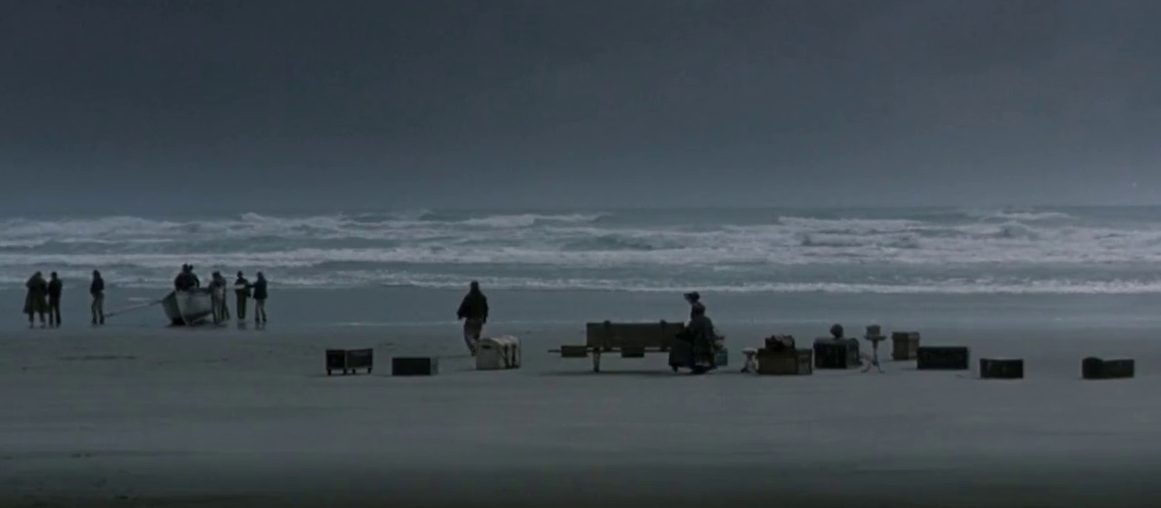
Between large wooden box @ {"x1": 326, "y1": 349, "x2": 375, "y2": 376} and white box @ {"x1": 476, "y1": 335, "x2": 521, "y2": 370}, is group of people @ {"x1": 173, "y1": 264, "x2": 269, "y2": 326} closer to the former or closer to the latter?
white box @ {"x1": 476, "y1": 335, "x2": 521, "y2": 370}

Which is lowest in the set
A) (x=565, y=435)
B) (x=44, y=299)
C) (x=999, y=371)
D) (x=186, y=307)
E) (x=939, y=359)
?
(x=565, y=435)

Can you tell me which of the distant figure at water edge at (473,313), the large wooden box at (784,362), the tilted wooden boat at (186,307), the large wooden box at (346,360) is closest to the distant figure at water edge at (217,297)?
the tilted wooden boat at (186,307)

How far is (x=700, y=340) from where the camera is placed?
20.9m

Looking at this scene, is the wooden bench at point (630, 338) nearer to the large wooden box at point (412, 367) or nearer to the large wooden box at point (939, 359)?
the large wooden box at point (412, 367)

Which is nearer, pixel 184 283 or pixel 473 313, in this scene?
pixel 473 313

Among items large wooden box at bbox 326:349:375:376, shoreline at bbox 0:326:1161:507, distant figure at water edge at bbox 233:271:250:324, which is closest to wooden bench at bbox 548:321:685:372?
shoreline at bbox 0:326:1161:507

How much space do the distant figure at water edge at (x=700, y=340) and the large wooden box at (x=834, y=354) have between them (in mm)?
1372

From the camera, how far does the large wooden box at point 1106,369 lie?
65.1 ft

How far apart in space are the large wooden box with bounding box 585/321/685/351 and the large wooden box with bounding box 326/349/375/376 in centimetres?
283

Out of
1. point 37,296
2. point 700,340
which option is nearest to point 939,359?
point 700,340

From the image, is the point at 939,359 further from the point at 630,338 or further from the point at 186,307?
the point at 186,307

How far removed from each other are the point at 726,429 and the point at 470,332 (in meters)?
9.14

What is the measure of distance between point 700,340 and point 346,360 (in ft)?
14.1

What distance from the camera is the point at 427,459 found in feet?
43.8
